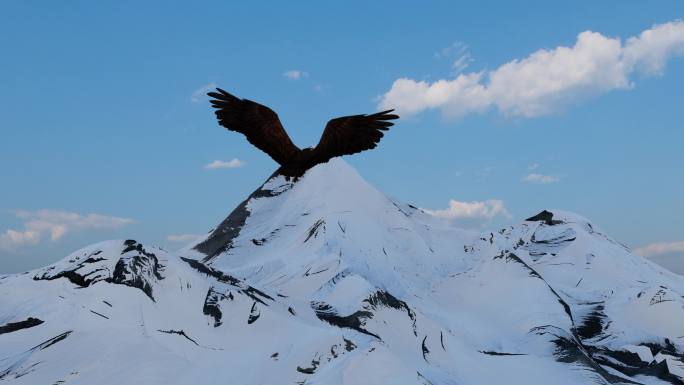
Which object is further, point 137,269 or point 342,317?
point 342,317

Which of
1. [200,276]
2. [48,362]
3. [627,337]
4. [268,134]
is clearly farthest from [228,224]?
[268,134]

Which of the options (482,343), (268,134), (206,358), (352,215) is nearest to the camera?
(268,134)

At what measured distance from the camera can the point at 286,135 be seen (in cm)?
1656

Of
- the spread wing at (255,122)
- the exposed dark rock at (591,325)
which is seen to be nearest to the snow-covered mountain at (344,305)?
the exposed dark rock at (591,325)

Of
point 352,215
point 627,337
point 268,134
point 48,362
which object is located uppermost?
point 352,215

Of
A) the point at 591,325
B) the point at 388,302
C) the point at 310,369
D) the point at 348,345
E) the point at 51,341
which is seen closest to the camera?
the point at 51,341

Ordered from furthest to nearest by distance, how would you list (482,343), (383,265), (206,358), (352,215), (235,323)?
1. (352,215)
2. (383,265)
3. (482,343)
4. (235,323)
5. (206,358)

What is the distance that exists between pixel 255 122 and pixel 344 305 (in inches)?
1878

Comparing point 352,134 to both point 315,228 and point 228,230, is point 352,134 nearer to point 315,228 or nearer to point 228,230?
point 315,228

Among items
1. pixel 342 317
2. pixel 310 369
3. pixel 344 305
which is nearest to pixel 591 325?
pixel 344 305

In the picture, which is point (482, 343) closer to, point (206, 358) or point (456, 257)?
point (456, 257)

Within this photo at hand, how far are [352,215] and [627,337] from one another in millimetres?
33791

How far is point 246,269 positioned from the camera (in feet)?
232

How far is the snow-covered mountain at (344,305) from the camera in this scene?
46.5 m
